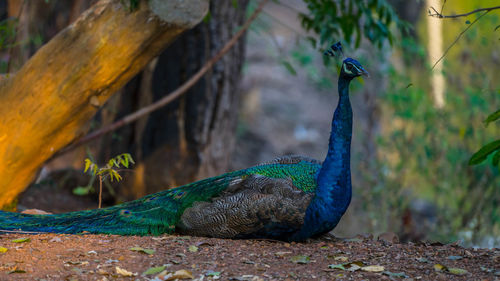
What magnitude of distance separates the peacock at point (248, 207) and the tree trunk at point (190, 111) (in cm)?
240

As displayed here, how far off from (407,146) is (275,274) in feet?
18.9

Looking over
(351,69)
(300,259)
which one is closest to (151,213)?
(300,259)

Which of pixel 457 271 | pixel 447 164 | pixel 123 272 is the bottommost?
pixel 123 272

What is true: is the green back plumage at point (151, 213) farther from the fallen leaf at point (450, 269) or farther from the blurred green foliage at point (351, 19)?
the blurred green foliage at point (351, 19)

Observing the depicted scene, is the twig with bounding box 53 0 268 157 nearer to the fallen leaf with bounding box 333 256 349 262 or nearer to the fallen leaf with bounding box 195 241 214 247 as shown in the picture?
the fallen leaf with bounding box 195 241 214 247

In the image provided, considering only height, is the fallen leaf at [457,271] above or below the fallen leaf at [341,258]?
below

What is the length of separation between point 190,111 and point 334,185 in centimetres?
300

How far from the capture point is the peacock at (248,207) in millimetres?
4203

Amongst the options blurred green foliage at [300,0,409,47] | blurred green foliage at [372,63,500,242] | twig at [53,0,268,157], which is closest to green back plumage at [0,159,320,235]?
twig at [53,0,268,157]

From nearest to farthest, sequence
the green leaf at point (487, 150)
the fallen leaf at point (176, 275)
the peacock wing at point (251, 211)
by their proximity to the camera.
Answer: the fallen leaf at point (176, 275), the green leaf at point (487, 150), the peacock wing at point (251, 211)

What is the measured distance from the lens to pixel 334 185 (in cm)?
428

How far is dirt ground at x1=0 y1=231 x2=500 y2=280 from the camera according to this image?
11.2ft

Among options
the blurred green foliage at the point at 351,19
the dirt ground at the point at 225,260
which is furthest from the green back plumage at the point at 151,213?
the blurred green foliage at the point at 351,19

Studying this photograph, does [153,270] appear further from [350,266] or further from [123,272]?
[350,266]
